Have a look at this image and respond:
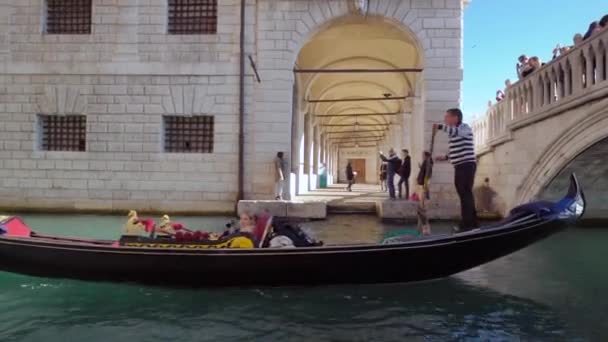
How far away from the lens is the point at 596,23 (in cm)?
733

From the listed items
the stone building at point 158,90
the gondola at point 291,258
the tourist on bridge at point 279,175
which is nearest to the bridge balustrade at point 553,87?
the stone building at point 158,90

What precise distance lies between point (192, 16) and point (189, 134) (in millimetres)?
2466

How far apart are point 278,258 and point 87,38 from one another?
8231 mm

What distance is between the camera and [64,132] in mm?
10766

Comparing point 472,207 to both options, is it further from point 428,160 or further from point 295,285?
point 295,285

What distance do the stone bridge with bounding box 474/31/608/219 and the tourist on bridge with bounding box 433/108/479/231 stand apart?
267cm

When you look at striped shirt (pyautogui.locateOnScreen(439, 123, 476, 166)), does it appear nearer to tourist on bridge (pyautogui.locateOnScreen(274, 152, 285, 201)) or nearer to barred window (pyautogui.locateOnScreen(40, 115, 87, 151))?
tourist on bridge (pyautogui.locateOnScreen(274, 152, 285, 201))

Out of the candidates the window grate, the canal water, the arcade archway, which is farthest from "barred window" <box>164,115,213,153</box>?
the canal water

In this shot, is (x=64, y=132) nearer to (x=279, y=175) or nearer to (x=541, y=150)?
(x=279, y=175)

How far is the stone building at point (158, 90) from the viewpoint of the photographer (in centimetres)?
1020

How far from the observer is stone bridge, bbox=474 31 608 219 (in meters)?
6.60

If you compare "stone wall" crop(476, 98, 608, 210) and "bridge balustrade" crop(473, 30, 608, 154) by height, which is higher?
"bridge balustrade" crop(473, 30, 608, 154)

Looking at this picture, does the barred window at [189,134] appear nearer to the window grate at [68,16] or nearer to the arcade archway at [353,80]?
the arcade archway at [353,80]

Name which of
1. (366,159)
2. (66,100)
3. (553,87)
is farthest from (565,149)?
(366,159)
